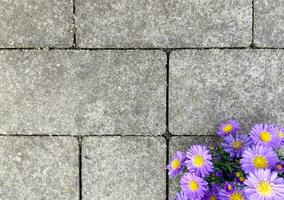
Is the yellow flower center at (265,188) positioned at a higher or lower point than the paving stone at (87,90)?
lower

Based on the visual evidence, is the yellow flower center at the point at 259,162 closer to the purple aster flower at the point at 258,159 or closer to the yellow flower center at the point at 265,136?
the purple aster flower at the point at 258,159

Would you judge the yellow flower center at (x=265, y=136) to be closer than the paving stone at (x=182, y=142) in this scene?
Yes

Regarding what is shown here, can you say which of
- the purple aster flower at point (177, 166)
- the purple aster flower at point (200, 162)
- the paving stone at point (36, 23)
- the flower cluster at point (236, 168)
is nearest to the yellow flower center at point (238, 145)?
the flower cluster at point (236, 168)

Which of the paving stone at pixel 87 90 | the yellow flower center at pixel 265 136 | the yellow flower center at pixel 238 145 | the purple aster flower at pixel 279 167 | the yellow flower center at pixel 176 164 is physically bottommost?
the purple aster flower at pixel 279 167

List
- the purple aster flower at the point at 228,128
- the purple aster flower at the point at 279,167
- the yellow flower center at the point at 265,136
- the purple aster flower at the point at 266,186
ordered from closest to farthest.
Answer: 1. the purple aster flower at the point at 266,186
2. the purple aster flower at the point at 279,167
3. the yellow flower center at the point at 265,136
4. the purple aster flower at the point at 228,128

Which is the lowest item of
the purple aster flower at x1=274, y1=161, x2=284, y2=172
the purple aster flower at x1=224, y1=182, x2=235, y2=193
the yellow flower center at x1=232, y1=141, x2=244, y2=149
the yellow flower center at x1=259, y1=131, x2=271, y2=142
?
the purple aster flower at x1=224, y1=182, x2=235, y2=193

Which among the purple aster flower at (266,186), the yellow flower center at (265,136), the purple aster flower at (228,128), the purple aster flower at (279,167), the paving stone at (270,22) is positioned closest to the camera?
the purple aster flower at (266,186)

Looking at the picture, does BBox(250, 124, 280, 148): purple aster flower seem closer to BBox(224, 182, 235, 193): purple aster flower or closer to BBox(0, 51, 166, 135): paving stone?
BBox(224, 182, 235, 193): purple aster flower

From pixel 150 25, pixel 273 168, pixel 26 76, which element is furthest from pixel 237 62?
pixel 26 76

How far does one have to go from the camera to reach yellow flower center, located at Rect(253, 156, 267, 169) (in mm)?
1782

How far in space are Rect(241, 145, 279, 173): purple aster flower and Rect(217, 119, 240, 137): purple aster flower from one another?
237 millimetres

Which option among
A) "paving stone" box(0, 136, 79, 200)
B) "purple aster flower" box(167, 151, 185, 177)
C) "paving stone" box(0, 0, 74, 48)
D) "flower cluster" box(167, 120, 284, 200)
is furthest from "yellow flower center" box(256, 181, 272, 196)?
"paving stone" box(0, 0, 74, 48)

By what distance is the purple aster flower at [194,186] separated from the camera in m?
1.86

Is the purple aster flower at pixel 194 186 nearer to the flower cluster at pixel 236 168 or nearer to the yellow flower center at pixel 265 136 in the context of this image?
the flower cluster at pixel 236 168
